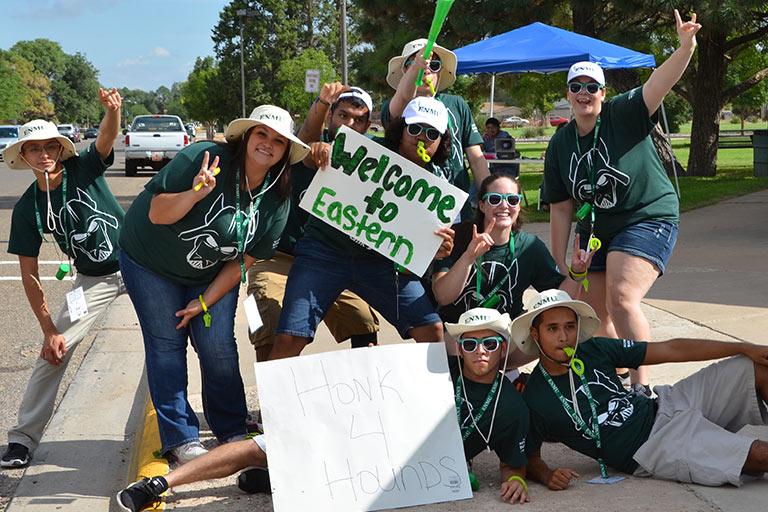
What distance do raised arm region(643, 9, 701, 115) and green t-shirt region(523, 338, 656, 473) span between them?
1349 mm

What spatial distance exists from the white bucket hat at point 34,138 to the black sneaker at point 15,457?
4.93 ft

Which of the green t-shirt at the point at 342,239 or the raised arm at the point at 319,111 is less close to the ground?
the raised arm at the point at 319,111

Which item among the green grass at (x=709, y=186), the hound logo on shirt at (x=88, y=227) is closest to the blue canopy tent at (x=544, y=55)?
the green grass at (x=709, y=186)

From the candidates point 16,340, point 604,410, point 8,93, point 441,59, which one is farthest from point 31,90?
point 604,410

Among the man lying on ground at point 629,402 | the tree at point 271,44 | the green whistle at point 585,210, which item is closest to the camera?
the man lying on ground at point 629,402

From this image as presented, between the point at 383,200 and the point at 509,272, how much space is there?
75 cm

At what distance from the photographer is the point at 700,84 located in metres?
22.0

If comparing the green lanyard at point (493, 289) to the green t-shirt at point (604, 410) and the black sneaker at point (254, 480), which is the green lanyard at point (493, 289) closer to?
the green t-shirt at point (604, 410)

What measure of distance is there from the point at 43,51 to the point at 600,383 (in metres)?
174

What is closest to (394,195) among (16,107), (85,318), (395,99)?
(395,99)

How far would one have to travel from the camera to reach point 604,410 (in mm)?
3850

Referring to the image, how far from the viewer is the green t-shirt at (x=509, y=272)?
443 cm

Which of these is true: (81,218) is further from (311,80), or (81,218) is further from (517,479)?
(311,80)

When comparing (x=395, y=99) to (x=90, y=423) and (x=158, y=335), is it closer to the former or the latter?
(x=158, y=335)
